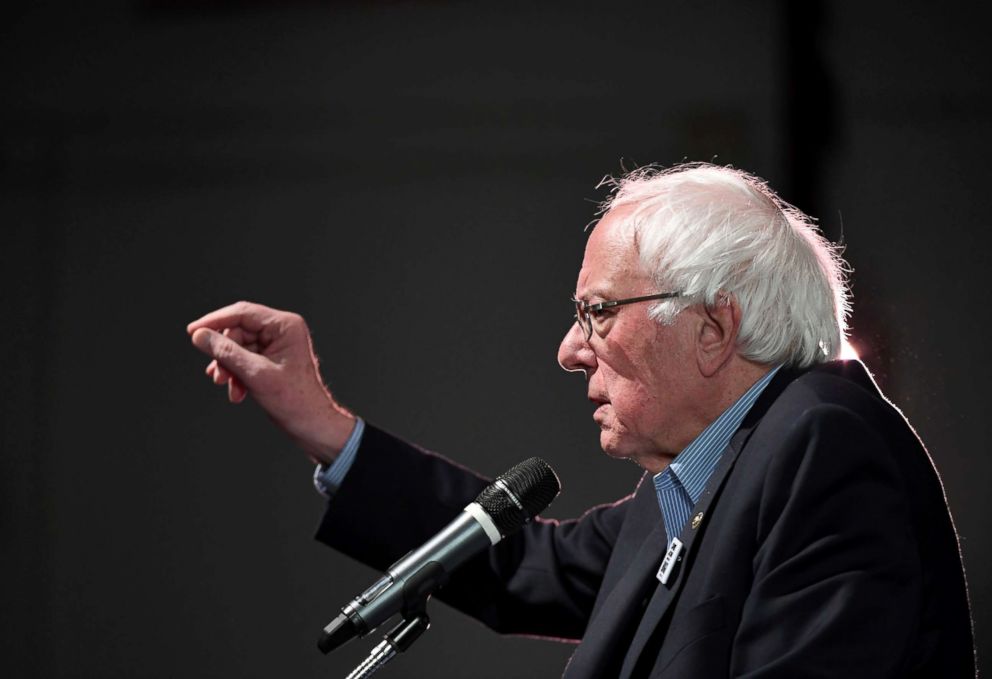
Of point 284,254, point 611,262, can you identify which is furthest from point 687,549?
point 284,254

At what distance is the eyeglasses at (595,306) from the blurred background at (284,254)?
1189 millimetres

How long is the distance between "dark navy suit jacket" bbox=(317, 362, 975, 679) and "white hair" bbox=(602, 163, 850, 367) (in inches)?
2.5

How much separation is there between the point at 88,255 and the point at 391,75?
0.97 metres

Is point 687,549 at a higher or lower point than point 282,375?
lower

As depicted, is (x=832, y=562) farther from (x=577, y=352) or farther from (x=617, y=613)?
(x=577, y=352)

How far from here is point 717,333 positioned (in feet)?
5.25

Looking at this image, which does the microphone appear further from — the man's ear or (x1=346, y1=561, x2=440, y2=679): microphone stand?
the man's ear

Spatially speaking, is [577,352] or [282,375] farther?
[282,375]

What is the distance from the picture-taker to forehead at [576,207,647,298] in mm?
1625

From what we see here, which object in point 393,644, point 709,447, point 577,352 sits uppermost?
point 577,352

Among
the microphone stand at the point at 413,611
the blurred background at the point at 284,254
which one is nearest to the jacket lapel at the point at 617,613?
the microphone stand at the point at 413,611

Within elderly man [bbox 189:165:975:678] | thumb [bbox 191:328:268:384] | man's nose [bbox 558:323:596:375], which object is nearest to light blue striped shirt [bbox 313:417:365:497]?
elderly man [bbox 189:165:975:678]

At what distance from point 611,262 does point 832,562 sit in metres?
0.54

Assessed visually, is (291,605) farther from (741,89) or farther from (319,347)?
(741,89)
